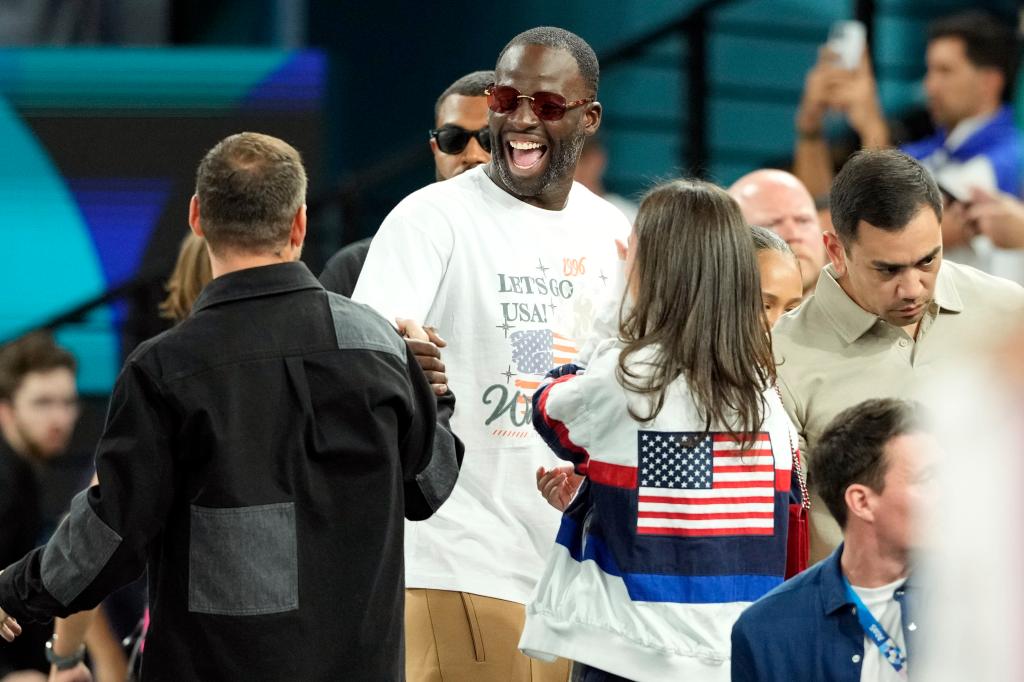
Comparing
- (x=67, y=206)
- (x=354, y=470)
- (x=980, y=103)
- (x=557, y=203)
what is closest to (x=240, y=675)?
(x=354, y=470)

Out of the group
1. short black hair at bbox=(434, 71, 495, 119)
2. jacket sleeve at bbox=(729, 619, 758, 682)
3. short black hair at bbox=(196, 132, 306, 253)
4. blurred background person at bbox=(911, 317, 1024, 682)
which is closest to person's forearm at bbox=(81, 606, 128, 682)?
short black hair at bbox=(434, 71, 495, 119)

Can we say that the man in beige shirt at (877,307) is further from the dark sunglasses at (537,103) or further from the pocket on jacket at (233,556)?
the pocket on jacket at (233,556)

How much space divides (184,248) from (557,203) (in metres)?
1.55

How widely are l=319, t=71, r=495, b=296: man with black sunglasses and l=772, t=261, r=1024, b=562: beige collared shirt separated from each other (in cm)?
104

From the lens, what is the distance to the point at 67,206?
26.0 ft

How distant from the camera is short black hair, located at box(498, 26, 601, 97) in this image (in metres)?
3.70

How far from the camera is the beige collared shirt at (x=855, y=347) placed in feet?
11.9

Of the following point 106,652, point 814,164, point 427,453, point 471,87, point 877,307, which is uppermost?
point 471,87

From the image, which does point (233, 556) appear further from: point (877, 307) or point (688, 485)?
point (877, 307)

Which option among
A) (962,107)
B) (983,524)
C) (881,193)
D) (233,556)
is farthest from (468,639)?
(962,107)

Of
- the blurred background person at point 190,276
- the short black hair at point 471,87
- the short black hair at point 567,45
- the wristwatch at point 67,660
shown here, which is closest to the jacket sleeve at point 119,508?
the short black hair at point 567,45

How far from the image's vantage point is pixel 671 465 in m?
2.93

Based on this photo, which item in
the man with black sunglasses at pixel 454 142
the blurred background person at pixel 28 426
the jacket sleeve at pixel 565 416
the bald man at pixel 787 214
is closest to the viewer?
the jacket sleeve at pixel 565 416

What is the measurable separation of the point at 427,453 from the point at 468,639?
62 centimetres
